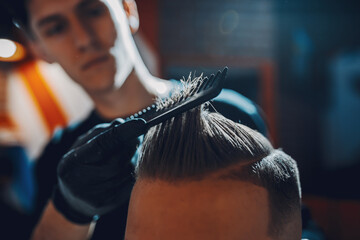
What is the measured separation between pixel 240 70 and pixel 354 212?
1390 millimetres

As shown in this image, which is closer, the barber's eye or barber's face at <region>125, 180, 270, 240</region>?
barber's face at <region>125, 180, 270, 240</region>

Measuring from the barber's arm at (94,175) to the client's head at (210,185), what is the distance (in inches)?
2.4

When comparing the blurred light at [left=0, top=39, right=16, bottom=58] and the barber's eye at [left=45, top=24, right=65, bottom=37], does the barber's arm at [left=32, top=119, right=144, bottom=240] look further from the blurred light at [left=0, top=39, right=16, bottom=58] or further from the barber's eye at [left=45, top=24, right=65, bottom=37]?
the blurred light at [left=0, top=39, right=16, bottom=58]

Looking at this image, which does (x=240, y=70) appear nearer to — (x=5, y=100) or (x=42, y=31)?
(x=42, y=31)

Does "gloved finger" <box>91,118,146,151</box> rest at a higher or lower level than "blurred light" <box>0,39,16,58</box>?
lower

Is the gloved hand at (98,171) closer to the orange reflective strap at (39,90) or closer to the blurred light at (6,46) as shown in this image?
the blurred light at (6,46)

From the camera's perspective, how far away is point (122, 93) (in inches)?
36.0

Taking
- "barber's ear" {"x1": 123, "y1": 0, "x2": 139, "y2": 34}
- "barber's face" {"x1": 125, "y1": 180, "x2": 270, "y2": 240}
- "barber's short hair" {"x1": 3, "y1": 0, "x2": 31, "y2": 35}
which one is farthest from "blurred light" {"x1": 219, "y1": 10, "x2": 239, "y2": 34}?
"barber's face" {"x1": 125, "y1": 180, "x2": 270, "y2": 240}

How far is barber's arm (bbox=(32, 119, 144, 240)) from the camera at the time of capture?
0.54 meters

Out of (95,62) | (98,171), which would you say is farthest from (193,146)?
(95,62)

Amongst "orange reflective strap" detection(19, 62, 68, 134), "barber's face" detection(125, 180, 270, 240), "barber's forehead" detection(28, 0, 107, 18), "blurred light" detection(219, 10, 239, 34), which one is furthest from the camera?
"orange reflective strap" detection(19, 62, 68, 134)

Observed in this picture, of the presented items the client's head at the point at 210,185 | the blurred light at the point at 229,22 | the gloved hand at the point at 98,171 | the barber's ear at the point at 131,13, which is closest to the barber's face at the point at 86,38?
the barber's ear at the point at 131,13

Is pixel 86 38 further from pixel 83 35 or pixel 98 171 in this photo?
pixel 98 171

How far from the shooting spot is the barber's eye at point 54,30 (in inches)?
32.1
